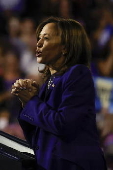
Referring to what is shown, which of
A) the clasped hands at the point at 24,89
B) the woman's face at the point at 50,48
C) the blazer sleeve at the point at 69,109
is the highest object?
the woman's face at the point at 50,48

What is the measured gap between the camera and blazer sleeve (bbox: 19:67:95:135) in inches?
53.3

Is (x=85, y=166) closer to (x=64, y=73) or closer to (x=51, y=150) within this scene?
(x=51, y=150)

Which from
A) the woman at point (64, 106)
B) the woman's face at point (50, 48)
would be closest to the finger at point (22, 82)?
the woman at point (64, 106)

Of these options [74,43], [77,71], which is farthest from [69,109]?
[74,43]

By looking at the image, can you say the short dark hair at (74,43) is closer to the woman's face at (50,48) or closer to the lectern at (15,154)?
the woman's face at (50,48)

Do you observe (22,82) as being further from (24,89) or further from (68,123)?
(68,123)

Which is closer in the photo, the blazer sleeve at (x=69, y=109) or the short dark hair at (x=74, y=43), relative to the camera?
the blazer sleeve at (x=69, y=109)

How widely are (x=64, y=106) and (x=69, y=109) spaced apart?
0.02m

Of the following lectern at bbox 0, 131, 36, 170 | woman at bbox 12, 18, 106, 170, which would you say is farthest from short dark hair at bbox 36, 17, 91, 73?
lectern at bbox 0, 131, 36, 170

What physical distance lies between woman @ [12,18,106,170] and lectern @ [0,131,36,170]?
0.03 meters

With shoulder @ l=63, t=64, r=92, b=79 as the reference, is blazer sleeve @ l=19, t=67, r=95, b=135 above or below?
below

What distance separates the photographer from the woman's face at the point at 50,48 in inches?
59.4

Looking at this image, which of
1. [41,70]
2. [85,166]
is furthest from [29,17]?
[85,166]

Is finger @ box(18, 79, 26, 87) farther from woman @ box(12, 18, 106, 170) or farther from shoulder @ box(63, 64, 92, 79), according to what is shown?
shoulder @ box(63, 64, 92, 79)
